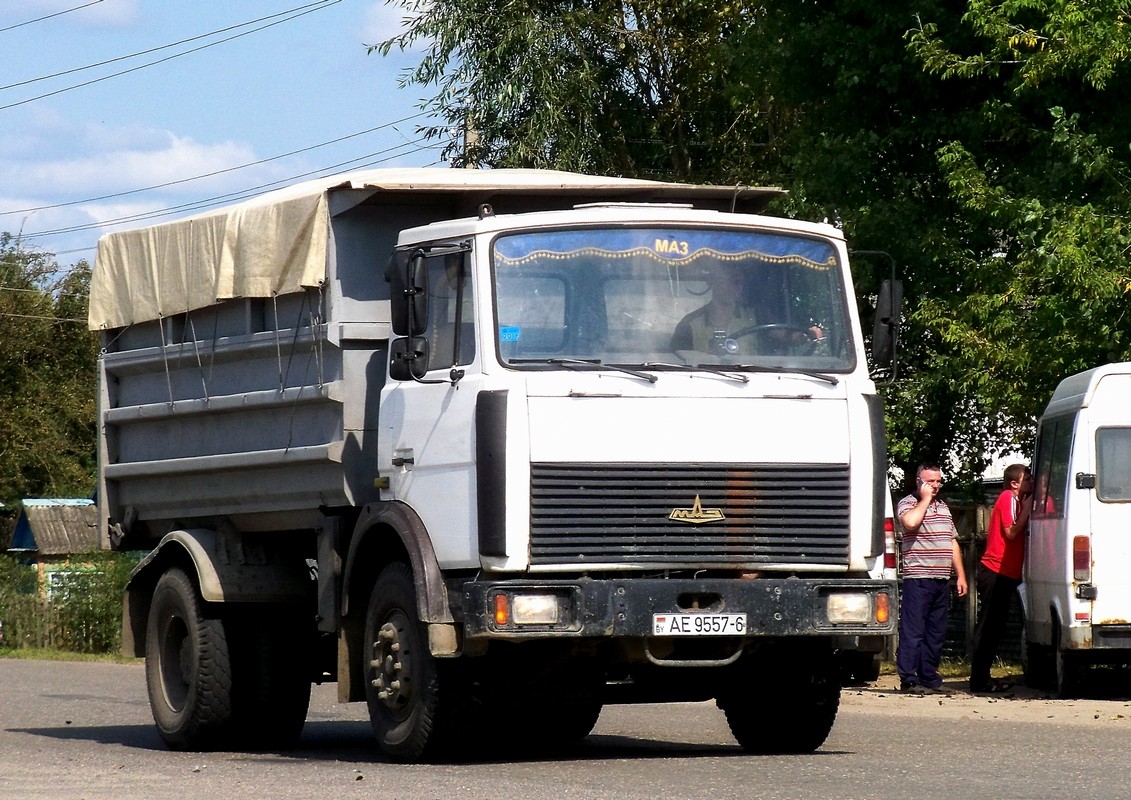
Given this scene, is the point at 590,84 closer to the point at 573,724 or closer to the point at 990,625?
the point at 990,625

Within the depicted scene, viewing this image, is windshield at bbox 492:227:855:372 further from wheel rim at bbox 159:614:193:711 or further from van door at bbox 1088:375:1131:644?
van door at bbox 1088:375:1131:644

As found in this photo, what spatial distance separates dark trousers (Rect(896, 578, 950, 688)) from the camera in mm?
16922

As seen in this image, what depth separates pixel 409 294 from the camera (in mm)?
→ 10484

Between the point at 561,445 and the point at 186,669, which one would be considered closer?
the point at 561,445

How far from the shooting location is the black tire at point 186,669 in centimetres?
1261

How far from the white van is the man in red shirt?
0.66 m

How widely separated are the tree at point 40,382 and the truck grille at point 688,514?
4186 cm

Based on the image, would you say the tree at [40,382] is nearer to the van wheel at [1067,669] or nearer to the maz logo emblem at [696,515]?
the van wheel at [1067,669]

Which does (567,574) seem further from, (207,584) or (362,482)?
(207,584)

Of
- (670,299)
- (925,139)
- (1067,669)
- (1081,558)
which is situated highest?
(925,139)

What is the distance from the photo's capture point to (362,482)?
11.3m

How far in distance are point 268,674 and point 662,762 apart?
9.49ft

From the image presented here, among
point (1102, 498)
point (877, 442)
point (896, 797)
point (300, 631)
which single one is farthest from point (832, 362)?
point (1102, 498)

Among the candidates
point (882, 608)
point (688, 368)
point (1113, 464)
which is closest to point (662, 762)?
point (882, 608)
